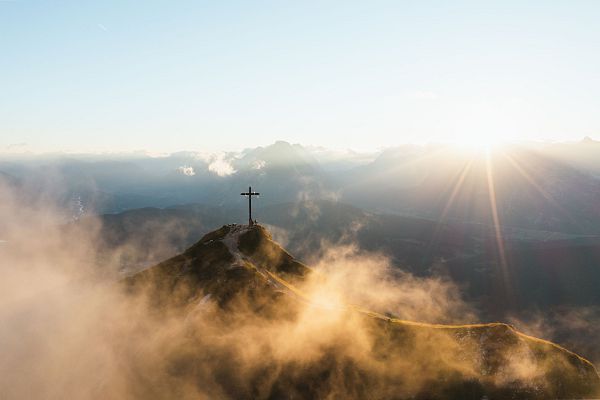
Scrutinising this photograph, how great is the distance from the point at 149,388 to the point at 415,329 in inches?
1478

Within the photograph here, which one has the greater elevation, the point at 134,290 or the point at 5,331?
the point at 134,290

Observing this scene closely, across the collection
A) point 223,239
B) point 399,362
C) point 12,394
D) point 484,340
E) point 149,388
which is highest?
point 223,239

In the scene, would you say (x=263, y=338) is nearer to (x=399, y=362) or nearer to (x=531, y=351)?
(x=399, y=362)

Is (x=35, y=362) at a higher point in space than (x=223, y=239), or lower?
lower

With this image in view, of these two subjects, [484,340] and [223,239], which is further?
[223,239]

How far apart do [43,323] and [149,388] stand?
3967cm

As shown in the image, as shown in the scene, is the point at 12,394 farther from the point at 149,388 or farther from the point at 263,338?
the point at 263,338

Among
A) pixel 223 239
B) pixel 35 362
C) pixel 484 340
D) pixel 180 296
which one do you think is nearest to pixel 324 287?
pixel 223 239

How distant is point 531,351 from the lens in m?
51.7

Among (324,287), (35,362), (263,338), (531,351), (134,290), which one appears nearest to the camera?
(531,351)

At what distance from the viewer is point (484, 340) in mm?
53688

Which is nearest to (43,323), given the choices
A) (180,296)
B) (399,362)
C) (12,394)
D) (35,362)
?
(35,362)

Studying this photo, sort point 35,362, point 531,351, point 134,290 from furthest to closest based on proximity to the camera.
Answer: point 134,290, point 35,362, point 531,351

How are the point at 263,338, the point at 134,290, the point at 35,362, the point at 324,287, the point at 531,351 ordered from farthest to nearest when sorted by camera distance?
the point at 324,287
the point at 134,290
the point at 35,362
the point at 263,338
the point at 531,351
